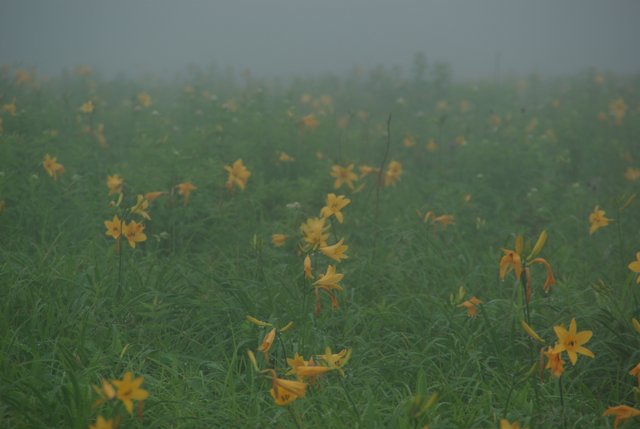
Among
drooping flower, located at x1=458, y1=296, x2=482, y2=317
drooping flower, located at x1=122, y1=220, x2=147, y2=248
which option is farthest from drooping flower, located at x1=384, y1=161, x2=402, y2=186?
drooping flower, located at x1=122, y1=220, x2=147, y2=248

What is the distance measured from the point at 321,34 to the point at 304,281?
27472mm

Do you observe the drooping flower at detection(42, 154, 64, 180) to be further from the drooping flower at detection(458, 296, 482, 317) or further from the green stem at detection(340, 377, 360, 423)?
the drooping flower at detection(458, 296, 482, 317)

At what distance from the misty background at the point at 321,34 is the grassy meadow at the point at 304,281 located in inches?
465

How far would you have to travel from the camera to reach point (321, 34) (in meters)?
27.9

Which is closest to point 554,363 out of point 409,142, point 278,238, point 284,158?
point 278,238

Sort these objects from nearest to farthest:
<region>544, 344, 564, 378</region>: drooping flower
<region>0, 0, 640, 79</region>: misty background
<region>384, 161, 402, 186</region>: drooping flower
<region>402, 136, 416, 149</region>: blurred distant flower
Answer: <region>544, 344, 564, 378</region>: drooping flower, <region>384, 161, 402, 186</region>: drooping flower, <region>402, 136, 416, 149</region>: blurred distant flower, <region>0, 0, 640, 79</region>: misty background

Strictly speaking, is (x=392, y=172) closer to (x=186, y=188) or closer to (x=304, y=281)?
(x=186, y=188)

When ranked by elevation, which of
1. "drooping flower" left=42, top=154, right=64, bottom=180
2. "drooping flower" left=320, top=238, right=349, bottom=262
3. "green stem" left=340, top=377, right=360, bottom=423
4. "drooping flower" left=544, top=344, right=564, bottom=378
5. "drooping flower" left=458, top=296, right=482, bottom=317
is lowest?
"green stem" left=340, top=377, right=360, bottom=423

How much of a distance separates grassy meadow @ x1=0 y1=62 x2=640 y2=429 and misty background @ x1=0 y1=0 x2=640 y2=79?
11.8 metres

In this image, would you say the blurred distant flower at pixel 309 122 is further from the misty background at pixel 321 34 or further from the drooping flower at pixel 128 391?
the misty background at pixel 321 34

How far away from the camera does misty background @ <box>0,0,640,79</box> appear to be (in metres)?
19.5

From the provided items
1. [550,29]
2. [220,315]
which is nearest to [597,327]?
[220,315]

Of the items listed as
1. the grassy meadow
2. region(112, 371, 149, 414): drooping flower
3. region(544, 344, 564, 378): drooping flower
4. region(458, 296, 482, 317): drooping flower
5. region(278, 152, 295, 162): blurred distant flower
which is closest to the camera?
region(112, 371, 149, 414): drooping flower

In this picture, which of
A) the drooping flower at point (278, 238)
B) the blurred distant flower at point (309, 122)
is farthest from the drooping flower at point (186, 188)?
Answer: the blurred distant flower at point (309, 122)
